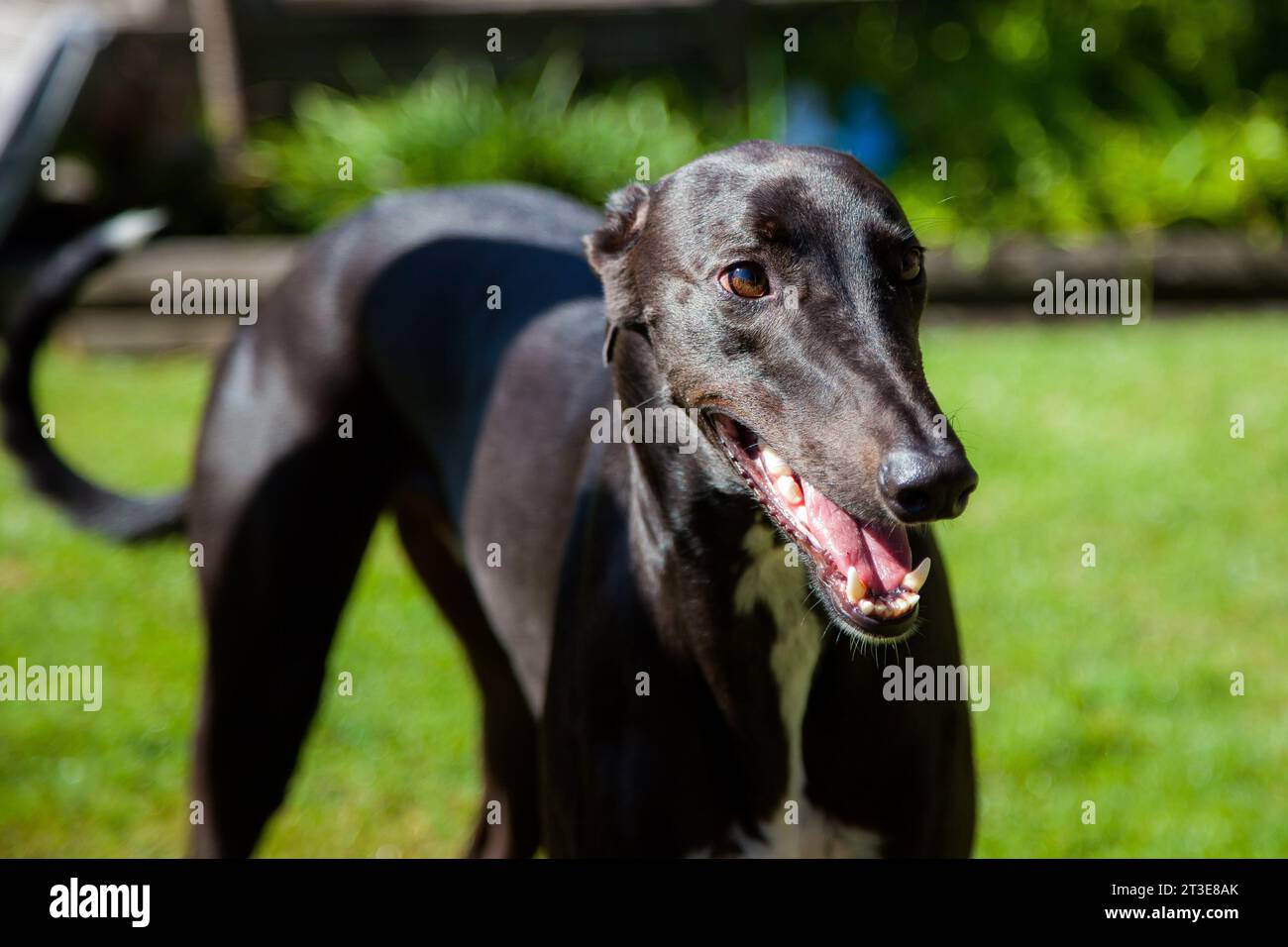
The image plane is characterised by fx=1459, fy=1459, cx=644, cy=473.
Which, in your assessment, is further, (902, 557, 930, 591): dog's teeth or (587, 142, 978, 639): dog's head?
(902, 557, 930, 591): dog's teeth

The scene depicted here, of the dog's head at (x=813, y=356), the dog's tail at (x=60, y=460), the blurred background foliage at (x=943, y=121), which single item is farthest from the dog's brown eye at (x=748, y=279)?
the blurred background foliage at (x=943, y=121)

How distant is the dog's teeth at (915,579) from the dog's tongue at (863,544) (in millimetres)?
11

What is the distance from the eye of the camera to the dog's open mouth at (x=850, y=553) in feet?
6.95

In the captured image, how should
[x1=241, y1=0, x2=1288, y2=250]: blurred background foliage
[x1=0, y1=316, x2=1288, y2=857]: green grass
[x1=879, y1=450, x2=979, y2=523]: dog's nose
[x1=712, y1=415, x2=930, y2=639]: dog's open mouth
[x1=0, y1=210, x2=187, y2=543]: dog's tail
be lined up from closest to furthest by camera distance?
[x1=879, y1=450, x2=979, y2=523]: dog's nose, [x1=712, y1=415, x2=930, y2=639]: dog's open mouth, [x1=0, y1=210, x2=187, y2=543]: dog's tail, [x1=0, y1=316, x2=1288, y2=857]: green grass, [x1=241, y1=0, x2=1288, y2=250]: blurred background foliage

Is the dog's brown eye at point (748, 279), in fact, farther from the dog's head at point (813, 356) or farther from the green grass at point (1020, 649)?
the green grass at point (1020, 649)

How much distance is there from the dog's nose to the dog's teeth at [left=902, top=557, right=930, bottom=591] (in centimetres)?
20

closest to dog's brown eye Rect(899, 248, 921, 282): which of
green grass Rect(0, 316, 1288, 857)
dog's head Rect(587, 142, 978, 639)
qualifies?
dog's head Rect(587, 142, 978, 639)

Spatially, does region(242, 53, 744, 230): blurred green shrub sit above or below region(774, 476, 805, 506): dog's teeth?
above

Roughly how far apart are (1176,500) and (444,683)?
2.98 m

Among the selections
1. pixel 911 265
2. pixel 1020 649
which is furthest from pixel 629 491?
pixel 1020 649

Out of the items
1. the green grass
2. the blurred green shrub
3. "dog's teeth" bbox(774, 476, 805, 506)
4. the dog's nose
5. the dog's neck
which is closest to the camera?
the dog's nose

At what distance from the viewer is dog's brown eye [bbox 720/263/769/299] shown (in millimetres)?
2211

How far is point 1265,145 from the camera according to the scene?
8.59 m

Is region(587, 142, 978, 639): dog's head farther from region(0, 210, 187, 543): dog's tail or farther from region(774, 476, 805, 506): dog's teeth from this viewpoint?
region(0, 210, 187, 543): dog's tail
